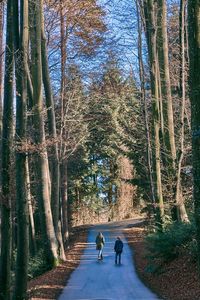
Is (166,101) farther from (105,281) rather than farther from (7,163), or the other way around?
(7,163)

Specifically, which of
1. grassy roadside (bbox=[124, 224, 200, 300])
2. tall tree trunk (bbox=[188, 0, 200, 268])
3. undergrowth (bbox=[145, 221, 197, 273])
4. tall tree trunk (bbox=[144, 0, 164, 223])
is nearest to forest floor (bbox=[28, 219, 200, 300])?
grassy roadside (bbox=[124, 224, 200, 300])

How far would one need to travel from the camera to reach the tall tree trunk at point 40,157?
1806cm

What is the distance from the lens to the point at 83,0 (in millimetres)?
23906

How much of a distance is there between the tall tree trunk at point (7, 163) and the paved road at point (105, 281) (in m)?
2.30

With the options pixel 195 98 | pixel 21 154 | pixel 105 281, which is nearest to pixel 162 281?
pixel 105 281

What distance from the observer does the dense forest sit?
11.6m

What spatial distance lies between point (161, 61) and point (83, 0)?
6.02 m

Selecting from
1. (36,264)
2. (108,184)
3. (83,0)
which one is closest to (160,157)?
(36,264)

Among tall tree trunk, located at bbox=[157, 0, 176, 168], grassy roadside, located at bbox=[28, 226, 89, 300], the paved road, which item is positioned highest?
tall tree trunk, located at bbox=[157, 0, 176, 168]

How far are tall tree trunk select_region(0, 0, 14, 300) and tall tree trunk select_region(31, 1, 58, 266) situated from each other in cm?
532

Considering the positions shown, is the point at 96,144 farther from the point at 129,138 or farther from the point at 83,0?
the point at 83,0

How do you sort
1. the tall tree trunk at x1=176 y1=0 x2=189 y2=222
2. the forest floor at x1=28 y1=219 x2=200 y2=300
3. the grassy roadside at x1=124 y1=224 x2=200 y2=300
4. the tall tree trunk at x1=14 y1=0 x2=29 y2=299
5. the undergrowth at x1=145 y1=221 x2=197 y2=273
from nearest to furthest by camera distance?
1. the tall tree trunk at x1=14 y1=0 x2=29 y2=299
2. the grassy roadside at x1=124 y1=224 x2=200 y2=300
3. the forest floor at x1=28 y1=219 x2=200 y2=300
4. the undergrowth at x1=145 y1=221 x2=197 y2=273
5. the tall tree trunk at x1=176 y1=0 x2=189 y2=222

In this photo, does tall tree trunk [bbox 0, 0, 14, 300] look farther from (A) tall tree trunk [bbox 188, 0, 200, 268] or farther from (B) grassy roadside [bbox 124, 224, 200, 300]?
(A) tall tree trunk [bbox 188, 0, 200, 268]

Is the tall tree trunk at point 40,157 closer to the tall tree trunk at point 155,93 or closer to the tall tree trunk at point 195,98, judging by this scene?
the tall tree trunk at point 155,93
